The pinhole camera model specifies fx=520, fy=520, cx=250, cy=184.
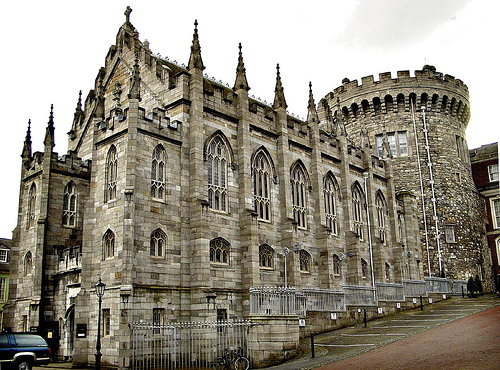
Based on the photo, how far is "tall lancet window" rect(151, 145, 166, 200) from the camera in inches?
1033

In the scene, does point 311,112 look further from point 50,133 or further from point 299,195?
point 50,133

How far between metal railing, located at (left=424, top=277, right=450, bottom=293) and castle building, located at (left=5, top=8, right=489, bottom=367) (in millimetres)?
2408

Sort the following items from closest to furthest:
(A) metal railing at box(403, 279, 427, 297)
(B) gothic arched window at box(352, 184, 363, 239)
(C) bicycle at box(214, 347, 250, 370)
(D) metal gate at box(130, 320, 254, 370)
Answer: (C) bicycle at box(214, 347, 250, 370), (D) metal gate at box(130, 320, 254, 370), (A) metal railing at box(403, 279, 427, 297), (B) gothic arched window at box(352, 184, 363, 239)

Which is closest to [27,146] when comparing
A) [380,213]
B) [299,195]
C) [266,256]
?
[266,256]

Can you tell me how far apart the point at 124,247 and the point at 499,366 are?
16.0m

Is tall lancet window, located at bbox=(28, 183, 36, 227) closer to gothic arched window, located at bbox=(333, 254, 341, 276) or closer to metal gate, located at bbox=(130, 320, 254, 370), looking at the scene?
metal gate, located at bbox=(130, 320, 254, 370)

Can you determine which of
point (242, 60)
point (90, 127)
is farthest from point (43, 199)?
point (242, 60)

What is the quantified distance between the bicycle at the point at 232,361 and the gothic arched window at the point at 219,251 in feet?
23.5

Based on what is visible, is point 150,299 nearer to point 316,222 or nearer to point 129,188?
point 129,188

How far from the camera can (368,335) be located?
2552cm

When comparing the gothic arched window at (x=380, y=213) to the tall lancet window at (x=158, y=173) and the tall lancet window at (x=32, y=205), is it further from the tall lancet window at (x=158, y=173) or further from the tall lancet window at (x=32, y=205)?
the tall lancet window at (x=32, y=205)

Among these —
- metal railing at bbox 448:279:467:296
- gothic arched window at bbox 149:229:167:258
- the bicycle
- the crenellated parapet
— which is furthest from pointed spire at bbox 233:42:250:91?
metal railing at bbox 448:279:467:296

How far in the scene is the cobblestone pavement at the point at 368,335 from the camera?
67.4 ft

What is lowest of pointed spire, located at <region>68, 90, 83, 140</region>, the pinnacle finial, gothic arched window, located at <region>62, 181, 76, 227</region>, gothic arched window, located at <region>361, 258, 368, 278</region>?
gothic arched window, located at <region>361, 258, 368, 278</region>
